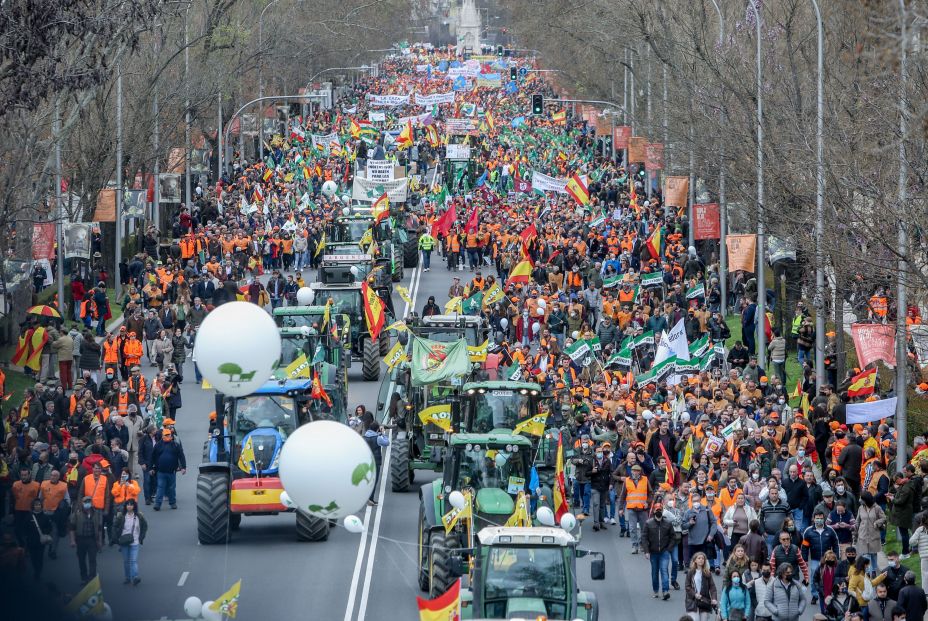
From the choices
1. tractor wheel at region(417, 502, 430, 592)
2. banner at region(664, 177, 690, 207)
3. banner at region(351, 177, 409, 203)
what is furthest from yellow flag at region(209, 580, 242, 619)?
banner at region(351, 177, 409, 203)

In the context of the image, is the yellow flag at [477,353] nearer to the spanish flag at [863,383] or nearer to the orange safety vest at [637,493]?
the spanish flag at [863,383]

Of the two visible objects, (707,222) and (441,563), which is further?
(707,222)

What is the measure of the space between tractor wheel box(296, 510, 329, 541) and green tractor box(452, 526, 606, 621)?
6.72m

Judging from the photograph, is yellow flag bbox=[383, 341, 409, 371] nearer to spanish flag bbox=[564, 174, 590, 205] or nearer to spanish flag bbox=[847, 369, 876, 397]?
spanish flag bbox=[847, 369, 876, 397]

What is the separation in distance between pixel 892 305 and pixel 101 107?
24.0 m

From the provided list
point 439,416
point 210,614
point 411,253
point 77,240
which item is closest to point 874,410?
point 439,416

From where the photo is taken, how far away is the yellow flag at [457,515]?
21156mm

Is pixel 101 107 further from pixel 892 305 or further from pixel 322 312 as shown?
pixel 892 305

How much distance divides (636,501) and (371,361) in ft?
45.6

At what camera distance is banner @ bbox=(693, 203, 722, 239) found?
44.5 m

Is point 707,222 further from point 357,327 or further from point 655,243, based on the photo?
point 357,327

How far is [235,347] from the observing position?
1823 cm

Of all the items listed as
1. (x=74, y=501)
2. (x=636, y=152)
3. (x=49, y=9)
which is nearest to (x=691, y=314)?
(x=49, y=9)

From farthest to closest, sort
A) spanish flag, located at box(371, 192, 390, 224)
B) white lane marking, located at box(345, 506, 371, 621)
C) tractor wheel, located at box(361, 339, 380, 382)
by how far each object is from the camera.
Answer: spanish flag, located at box(371, 192, 390, 224)
tractor wheel, located at box(361, 339, 380, 382)
white lane marking, located at box(345, 506, 371, 621)
